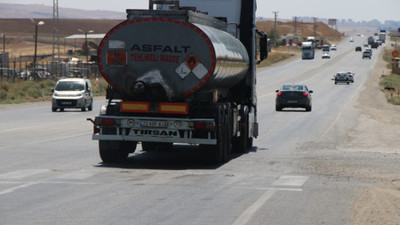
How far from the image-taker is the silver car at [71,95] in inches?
1845

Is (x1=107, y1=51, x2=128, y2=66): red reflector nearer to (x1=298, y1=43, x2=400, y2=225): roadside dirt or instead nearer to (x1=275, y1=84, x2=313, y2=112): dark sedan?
(x1=298, y1=43, x2=400, y2=225): roadside dirt

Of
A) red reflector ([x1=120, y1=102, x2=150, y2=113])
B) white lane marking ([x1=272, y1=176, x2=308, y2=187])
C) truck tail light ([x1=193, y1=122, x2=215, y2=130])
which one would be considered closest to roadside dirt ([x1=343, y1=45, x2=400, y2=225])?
white lane marking ([x1=272, y1=176, x2=308, y2=187])

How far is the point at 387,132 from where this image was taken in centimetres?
3491

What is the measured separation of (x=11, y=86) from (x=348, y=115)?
2902 centimetres

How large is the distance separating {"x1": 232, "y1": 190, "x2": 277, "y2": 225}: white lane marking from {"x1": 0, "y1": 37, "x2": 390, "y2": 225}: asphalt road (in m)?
0.01

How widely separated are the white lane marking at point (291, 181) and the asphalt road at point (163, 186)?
0.06ft

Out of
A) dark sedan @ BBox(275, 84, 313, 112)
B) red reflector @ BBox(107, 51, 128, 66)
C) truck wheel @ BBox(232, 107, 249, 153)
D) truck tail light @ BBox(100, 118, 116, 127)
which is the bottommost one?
dark sedan @ BBox(275, 84, 313, 112)

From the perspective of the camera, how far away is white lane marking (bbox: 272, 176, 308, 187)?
51.2 feet

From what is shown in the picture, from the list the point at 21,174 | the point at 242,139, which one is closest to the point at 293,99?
the point at 242,139

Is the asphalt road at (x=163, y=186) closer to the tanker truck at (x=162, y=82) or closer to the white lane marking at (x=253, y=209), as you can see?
the white lane marking at (x=253, y=209)

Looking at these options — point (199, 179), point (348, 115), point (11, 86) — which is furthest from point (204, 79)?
point (11, 86)

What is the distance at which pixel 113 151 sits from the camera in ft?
62.7

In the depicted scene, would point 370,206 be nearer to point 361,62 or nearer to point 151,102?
point 151,102

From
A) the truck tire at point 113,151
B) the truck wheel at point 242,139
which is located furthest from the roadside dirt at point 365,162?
the truck tire at point 113,151
